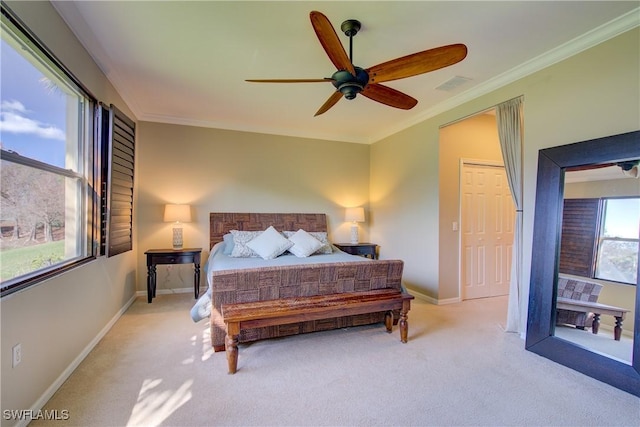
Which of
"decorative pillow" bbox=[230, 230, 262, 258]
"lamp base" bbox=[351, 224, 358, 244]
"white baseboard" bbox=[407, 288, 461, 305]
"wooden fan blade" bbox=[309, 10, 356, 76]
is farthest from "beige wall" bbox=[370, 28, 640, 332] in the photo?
"decorative pillow" bbox=[230, 230, 262, 258]

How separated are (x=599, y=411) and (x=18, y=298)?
359 centimetres

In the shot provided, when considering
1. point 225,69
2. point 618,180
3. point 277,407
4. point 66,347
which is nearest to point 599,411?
point 618,180

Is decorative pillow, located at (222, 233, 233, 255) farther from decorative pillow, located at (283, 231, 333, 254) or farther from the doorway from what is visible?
the doorway

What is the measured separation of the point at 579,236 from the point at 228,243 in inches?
161

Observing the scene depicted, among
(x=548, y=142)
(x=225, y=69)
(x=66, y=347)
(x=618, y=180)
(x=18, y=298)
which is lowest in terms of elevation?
(x=66, y=347)

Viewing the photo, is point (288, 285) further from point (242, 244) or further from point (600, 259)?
→ point (600, 259)

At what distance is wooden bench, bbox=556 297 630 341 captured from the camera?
228cm

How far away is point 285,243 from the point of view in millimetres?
4195

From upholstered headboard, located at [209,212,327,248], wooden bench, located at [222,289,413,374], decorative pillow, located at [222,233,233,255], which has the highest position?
upholstered headboard, located at [209,212,327,248]

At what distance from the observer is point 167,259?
418 centimetres

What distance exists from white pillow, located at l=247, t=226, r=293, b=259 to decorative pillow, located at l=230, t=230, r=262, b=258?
0.07m

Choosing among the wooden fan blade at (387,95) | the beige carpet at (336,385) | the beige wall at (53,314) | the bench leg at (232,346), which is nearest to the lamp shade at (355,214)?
the beige carpet at (336,385)

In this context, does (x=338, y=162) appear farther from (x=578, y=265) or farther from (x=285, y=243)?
(x=578, y=265)

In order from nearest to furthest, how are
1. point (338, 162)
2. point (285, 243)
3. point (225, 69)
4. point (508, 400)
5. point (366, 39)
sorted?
1. point (508, 400)
2. point (366, 39)
3. point (225, 69)
4. point (285, 243)
5. point (338, 162)
